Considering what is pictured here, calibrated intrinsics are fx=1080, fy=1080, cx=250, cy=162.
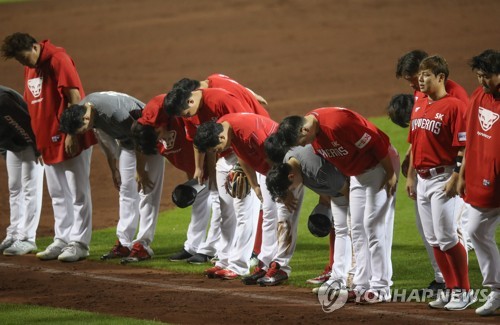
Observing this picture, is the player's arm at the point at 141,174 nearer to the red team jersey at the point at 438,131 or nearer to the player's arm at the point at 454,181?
the red team jersey at the point at 438,131

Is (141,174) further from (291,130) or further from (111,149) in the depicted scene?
(291,130)

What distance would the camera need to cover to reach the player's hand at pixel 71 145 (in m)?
9.45

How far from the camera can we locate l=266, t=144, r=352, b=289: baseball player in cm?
786

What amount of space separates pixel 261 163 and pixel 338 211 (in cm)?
79

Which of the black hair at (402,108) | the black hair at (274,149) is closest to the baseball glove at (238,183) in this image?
the black hair at (274,149)

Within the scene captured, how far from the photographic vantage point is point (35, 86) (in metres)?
9.66

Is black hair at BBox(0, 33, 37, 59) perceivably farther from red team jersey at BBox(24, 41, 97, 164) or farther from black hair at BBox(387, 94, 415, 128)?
black hair at BBox(387, 94, 415, 128)

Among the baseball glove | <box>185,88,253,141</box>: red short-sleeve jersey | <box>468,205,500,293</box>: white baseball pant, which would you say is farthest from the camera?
<box>185,88,253,141</box>: red short-sleeve jersey

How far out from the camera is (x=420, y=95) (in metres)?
7.99

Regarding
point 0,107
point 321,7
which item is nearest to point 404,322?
point 0,107

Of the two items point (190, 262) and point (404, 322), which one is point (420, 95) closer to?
point (404, 322)

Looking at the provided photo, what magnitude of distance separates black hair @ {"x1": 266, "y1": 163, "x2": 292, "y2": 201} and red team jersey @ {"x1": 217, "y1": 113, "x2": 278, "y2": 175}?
20.2 inches

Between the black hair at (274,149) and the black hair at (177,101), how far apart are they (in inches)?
38.6

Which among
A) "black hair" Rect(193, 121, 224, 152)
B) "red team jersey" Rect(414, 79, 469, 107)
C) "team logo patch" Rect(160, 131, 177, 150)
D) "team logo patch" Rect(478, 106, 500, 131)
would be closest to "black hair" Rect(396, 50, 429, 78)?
"red team jersey" Rect(414, 79, 469, 107)
